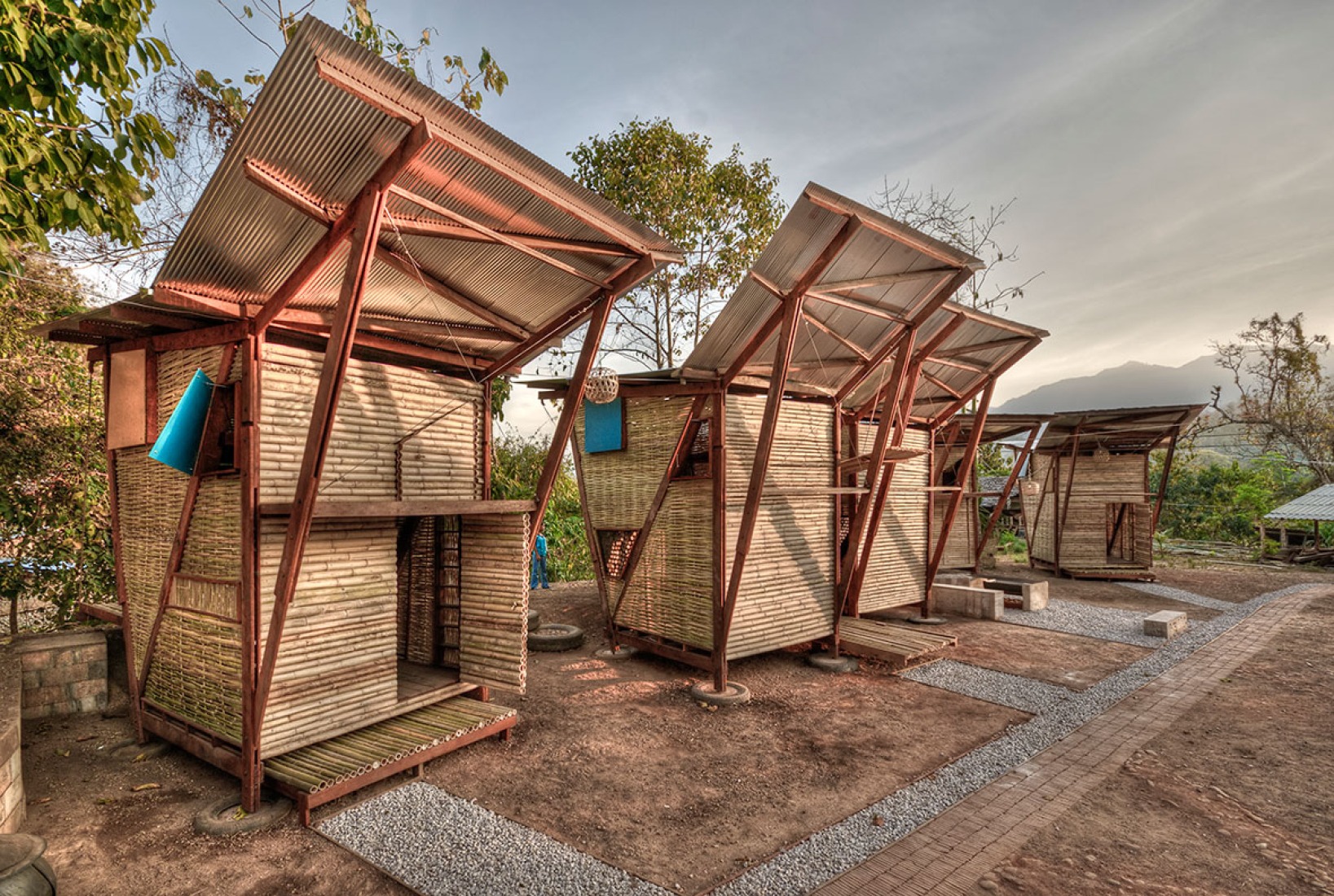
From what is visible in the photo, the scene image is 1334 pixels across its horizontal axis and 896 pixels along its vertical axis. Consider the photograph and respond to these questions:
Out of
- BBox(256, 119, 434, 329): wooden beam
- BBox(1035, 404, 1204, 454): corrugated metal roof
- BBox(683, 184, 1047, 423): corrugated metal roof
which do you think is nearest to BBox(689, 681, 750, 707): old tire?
BBox(683, 184, 1047, 423): corrugated metal roof

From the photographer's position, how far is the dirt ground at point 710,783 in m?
4.50

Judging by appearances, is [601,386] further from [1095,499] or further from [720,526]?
[1095,499]

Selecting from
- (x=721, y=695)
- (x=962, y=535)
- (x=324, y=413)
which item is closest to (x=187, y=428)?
(x=324, y=413)

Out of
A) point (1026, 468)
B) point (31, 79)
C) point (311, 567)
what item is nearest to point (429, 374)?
point (311, 567)

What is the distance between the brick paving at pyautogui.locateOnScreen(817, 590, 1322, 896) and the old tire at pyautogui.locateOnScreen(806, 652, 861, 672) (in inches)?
123

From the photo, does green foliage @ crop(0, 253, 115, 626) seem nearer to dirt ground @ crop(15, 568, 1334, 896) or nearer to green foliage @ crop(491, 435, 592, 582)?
dirt ground @ crop(15, 568, 1334, 896)

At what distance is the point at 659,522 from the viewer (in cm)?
952

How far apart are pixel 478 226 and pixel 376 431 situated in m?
2.56

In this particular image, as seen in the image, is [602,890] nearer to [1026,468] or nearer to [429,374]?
[429,374]

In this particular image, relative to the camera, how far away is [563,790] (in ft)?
18.5

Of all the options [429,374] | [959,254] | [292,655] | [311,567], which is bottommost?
[292,655]

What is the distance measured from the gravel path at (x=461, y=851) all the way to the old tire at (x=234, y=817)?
51 cm

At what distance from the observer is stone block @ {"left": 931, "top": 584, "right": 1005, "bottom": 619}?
12.9 metres

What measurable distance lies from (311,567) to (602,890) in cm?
374
